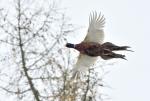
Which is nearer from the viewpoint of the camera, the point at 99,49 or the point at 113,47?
the point at 113,47

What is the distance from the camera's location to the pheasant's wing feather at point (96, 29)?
1532 centimetres

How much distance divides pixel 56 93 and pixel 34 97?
96 centimetres

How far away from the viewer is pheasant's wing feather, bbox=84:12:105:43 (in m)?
15.3

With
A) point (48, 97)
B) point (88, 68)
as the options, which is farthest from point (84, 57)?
point (48, 97)

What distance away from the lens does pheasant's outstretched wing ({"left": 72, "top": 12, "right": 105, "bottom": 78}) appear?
593 inches

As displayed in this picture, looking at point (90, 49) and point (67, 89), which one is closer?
point (67, 89)

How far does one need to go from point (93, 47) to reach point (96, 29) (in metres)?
0.66

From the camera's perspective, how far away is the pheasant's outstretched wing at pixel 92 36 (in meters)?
15.1

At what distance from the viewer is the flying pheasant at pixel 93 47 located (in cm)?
1468

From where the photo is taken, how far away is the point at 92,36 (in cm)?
1532

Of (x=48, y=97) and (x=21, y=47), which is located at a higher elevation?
(x=21, y=47)

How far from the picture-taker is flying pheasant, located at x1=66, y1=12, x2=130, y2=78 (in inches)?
578

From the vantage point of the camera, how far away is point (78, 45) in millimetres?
14734

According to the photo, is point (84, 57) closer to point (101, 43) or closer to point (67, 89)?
point (101, 43)
